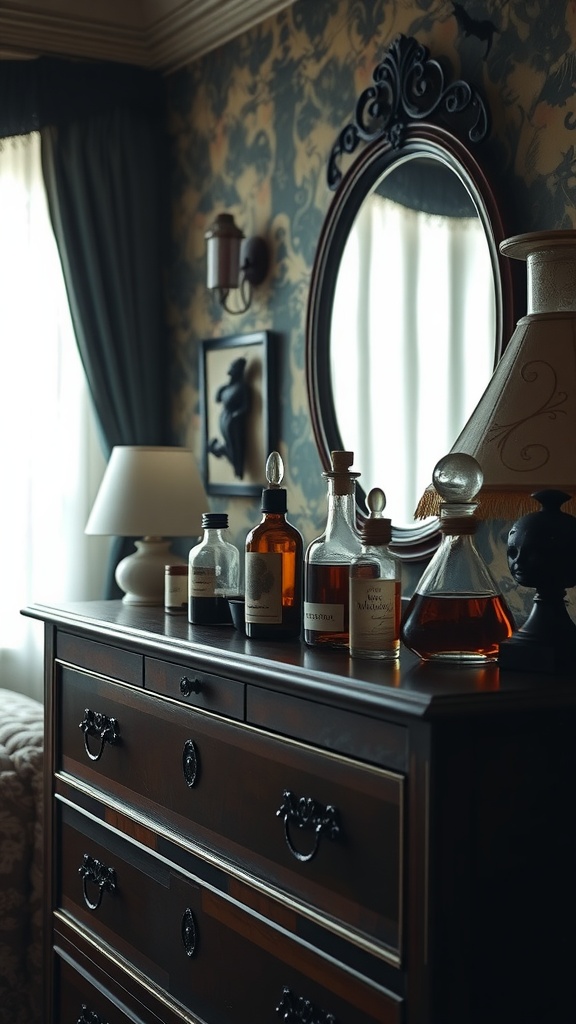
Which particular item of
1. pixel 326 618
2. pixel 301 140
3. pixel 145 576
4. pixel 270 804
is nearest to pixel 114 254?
pixel 301 140

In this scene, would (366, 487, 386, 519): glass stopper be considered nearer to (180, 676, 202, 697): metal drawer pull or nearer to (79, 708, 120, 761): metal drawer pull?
(180, 676, 202, 697): metal drawer pull

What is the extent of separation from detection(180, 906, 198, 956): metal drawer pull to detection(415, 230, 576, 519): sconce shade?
0.99 metres

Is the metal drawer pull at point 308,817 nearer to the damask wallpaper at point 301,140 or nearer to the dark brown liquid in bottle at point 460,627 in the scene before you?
the dark brown liquid in bottle at point 460,627

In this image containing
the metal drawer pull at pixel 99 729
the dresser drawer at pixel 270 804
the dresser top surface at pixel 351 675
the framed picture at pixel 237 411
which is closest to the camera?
the dresser top surface at pixel 351 675

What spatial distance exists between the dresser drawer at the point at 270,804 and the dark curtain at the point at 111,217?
158 centimetres

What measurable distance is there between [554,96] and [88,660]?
1.56m

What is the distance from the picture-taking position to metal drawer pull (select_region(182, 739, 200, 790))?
7.05ft

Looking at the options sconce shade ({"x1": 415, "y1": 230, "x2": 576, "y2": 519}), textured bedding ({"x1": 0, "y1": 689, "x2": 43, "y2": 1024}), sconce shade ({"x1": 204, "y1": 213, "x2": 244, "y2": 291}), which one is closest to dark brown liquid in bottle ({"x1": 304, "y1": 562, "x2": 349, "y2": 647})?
sconce shade ({"x1": 415, "y1": 230, "x2": 576, "y2": 519})

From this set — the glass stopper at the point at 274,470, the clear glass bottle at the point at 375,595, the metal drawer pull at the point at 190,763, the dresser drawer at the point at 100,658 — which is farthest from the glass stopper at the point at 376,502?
the dresser drawer at the point at 100,658

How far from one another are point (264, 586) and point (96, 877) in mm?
886

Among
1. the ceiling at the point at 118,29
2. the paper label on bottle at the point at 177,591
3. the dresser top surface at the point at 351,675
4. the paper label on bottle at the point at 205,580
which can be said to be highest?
the ceiling at the point at 118,29

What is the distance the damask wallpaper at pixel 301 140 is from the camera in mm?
2375

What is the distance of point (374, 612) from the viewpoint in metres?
1.88

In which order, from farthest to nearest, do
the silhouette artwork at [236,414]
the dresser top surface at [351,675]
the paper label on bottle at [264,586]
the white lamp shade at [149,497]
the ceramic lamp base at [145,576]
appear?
the silhouette artwork at [236,414] < the white lamp shade at [149,497] < the ceramic lamp base at [145,576] < the paper label on bottle at [264,586] < the dresser top surface at [351,675]
